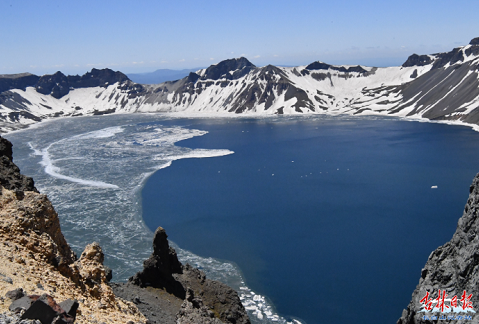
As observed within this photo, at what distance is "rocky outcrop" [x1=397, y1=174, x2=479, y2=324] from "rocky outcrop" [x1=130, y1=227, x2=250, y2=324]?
1052 centimetres

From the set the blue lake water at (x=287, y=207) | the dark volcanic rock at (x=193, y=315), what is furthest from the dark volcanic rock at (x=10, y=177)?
the blue lake water at (x=287, y=207)

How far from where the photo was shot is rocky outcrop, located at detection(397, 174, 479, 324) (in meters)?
14.6

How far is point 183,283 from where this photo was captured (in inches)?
969

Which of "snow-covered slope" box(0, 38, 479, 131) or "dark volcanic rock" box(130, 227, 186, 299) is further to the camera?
"snow-covered slope" box(0, 38, 479, 131)

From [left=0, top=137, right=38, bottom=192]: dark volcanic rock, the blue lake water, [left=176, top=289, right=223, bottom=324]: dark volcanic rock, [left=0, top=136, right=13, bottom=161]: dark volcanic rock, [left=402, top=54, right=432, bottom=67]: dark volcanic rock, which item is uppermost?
[left=402, top=54, right=432, bottom=67]: dark volcanic rock

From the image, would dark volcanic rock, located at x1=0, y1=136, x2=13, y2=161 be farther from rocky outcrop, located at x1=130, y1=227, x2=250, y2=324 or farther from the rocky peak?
the rocky peak

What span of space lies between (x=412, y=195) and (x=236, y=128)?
85725 mm

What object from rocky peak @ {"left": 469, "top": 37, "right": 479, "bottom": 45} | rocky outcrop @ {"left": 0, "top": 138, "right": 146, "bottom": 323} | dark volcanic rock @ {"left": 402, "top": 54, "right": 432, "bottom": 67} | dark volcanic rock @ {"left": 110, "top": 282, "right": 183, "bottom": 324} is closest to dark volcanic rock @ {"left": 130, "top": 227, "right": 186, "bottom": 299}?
dark volcanic rock @ {"left": 110, "top": 282, "right": 183, "bottom": 324}

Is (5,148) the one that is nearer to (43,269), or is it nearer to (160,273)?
(160,273)

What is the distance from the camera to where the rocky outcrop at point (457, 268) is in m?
14.6

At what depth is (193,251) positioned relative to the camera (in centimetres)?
3472

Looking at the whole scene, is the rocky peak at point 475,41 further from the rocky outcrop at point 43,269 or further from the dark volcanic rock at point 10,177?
the rocky outcrop at point 43,269

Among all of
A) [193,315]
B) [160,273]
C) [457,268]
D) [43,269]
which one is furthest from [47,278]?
[457,268]

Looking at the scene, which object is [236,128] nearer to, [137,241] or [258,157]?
[258,157]
